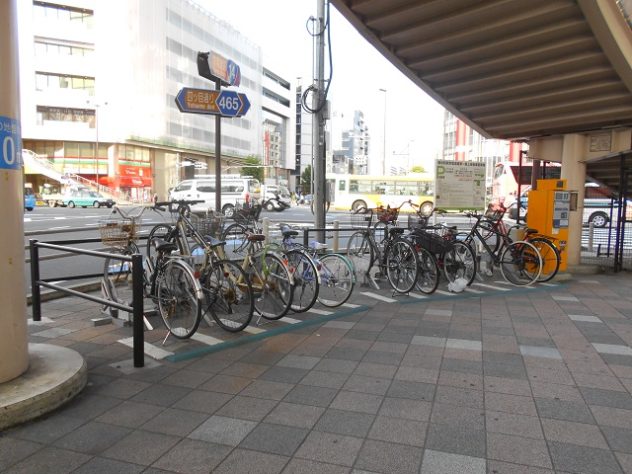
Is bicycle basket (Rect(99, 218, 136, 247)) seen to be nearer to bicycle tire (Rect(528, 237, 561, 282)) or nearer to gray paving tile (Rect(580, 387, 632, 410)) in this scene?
gray paving tile (Rect(580, 387, 632, 410))

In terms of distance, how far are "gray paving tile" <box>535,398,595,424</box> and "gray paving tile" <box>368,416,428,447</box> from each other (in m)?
0.85

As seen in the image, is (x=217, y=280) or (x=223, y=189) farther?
(x=223, y=189)

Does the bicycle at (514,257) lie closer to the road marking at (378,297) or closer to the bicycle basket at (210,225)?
the road marking at (378,297)

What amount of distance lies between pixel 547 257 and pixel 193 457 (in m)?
7.02

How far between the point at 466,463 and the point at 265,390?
150 centimetres

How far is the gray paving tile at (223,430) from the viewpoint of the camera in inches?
111

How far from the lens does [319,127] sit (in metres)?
8.71

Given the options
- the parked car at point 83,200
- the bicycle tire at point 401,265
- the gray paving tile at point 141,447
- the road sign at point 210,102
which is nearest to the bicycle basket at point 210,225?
the road sign at point 210,102

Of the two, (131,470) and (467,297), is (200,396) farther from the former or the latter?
(467,297)

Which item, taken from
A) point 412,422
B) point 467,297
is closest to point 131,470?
point 412,422

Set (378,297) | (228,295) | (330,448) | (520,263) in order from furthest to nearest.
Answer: (520,263) < (378,297) < (228,295) < (330,448)

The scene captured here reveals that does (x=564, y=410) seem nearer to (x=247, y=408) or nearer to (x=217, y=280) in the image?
(x=247, y=408)

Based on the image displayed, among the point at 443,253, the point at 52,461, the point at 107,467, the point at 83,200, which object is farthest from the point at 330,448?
the point at 83,200

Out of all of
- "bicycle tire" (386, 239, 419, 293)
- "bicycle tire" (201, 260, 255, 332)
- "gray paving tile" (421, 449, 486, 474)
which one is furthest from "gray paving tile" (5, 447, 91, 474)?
"bicycle tire" (386, 239, 419, 293)
